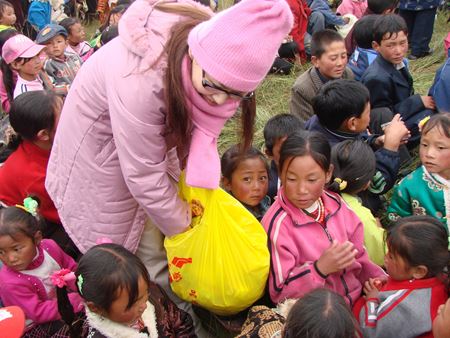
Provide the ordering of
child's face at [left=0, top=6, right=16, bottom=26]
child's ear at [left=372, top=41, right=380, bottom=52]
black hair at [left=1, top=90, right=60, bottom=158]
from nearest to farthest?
black hair at [left=1, top=90, right=60, bottom=158] → child's ear at [left=372, top=41, right=380, bottom=52] → child's face at [left=0, top=6, right=16, bottom=26]

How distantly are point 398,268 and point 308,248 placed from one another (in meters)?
0.39

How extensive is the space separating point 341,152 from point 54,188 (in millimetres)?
1454

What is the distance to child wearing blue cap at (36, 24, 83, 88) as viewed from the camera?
196 inches

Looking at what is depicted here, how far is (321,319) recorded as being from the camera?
1.46 meters

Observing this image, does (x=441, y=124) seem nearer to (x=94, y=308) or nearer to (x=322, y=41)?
(x=322, y=41)

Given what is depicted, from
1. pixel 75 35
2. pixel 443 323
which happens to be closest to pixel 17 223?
pixel 443 323

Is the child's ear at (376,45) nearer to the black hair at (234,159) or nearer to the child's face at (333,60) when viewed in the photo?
the child's face at (333,60)

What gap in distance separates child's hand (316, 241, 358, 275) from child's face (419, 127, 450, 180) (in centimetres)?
90

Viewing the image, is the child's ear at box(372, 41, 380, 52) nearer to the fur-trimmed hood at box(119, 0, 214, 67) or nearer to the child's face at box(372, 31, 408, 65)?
the child's face at box(372, 31, 408, 65)

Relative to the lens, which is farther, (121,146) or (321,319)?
(121,146)

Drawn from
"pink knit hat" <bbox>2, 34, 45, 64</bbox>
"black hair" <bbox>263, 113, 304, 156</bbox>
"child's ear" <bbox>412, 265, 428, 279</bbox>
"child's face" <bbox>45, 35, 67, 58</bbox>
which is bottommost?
"child's face" <bbox>45, 35, 67, 58</bbox>

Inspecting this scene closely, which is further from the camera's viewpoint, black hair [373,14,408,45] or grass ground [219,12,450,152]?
grass ground [219,12,450,152]

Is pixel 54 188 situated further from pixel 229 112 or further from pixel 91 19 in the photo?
pixel 91 19

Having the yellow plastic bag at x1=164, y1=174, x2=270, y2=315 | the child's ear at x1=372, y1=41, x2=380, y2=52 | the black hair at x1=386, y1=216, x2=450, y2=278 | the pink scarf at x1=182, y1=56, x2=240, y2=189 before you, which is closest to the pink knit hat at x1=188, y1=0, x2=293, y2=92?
the pink scarf at x1=182, y1=56, x2=240, y2=189
